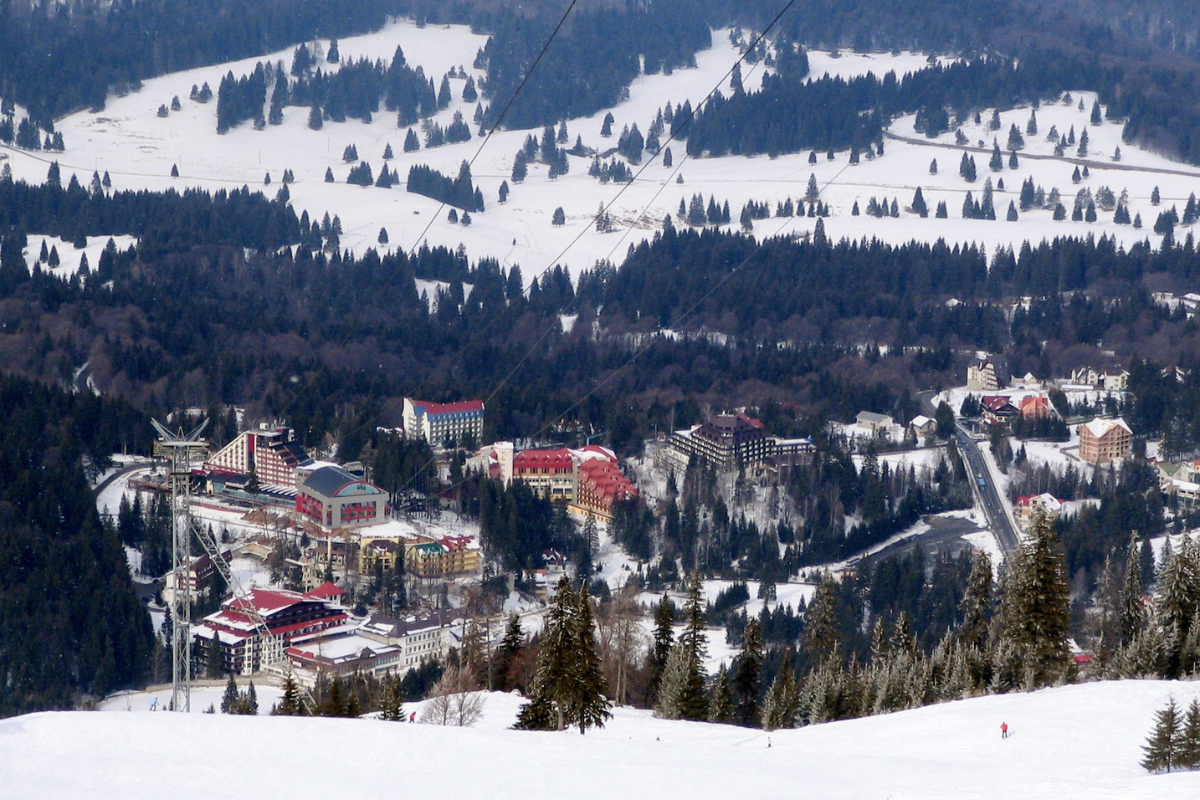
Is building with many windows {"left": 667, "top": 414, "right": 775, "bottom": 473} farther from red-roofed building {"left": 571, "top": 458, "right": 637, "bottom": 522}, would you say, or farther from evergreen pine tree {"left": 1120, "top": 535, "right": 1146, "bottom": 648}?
evergreen pine tree {"left": 1120, "top": 535, "right": 1146, "bottom": 648}

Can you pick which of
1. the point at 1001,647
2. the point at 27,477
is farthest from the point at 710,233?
the point at 1001,647

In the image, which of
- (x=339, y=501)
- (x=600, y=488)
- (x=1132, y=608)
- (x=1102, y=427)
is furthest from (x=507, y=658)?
(x=1102, y=427)

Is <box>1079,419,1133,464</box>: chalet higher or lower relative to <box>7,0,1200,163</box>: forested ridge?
lower

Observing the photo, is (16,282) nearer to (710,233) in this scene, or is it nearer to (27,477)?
(27,477)

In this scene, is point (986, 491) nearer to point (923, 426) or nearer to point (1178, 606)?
point (923, 426)

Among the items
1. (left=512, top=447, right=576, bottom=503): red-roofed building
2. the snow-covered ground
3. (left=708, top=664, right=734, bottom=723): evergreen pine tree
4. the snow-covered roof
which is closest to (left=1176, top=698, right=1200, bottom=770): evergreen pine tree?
(left=708, top=664, right=734, bottom=723): evergreen pine tree
